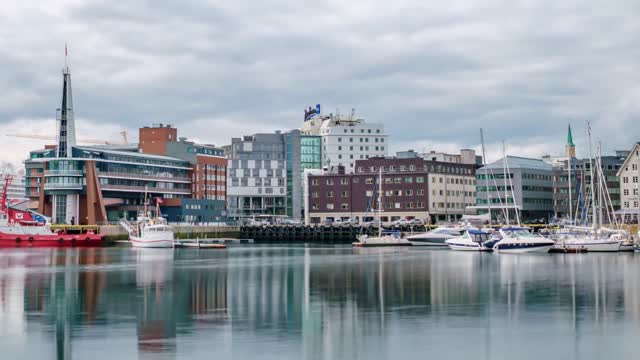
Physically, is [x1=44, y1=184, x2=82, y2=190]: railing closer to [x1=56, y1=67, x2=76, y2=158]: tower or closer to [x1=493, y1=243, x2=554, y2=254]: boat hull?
[x1=56, y1=67, x2=76, y2=158]: tower

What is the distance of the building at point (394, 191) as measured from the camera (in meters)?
188

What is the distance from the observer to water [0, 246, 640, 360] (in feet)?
108

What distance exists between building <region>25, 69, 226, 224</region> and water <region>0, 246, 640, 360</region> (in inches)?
3448

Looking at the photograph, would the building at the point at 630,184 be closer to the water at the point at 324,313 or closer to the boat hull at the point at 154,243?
the boat hull at the point at 154,243

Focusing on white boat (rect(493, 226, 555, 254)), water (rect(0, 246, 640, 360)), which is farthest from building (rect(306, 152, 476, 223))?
water (rect(0, 246, 640, 360))

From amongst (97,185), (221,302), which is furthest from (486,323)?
(97,185)

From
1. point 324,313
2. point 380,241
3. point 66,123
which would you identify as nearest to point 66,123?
point 66,123

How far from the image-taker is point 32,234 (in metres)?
151

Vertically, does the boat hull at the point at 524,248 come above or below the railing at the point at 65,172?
below

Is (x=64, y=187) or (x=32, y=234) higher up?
(x=64, y=187)

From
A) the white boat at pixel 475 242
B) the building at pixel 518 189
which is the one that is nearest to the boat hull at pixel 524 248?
the white boat at pixel 475 242

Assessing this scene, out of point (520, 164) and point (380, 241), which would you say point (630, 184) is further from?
point (380, 241)

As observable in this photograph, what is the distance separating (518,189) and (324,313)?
142m

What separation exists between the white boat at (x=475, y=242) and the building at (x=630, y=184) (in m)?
43.9
